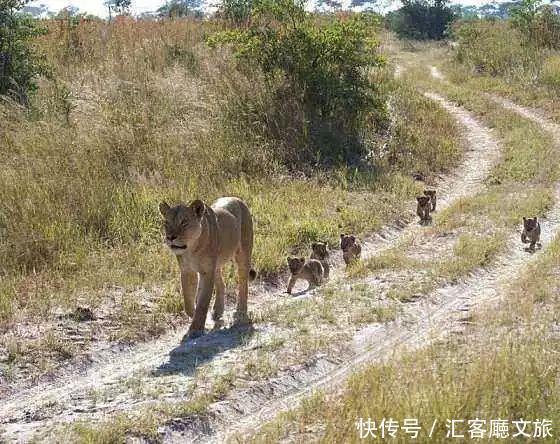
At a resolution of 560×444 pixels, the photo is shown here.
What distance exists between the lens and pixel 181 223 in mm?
6906

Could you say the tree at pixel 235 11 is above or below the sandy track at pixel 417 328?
above

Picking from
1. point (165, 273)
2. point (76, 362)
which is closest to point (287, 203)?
point (165, 273)

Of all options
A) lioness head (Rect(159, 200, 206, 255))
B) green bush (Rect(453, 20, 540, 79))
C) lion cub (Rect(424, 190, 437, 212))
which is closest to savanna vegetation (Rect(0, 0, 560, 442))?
lion cub (Rect(424, 190, 437, 212))

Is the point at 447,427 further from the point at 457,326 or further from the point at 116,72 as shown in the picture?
the point at 116,72

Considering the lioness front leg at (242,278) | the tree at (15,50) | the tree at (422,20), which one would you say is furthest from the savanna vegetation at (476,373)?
the tree at (422,20)

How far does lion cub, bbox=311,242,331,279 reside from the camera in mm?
9859

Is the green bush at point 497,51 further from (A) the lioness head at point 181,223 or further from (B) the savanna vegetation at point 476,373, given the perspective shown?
(A) the lioness head at point 181,223

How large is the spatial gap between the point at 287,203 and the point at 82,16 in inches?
426

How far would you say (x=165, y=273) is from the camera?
9039 mm

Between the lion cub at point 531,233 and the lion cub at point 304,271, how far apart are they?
3.01 meters

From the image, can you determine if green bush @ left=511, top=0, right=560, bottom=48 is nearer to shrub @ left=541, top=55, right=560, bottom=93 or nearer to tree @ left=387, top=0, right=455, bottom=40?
shrub @ left=541, top=55, right=560, bottom=93

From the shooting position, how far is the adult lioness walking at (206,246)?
6.93 metres

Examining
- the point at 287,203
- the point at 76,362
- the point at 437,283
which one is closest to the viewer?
the point at 76,362

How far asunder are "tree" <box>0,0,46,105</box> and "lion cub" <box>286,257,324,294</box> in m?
6.45
